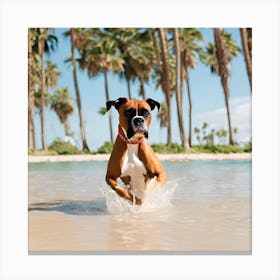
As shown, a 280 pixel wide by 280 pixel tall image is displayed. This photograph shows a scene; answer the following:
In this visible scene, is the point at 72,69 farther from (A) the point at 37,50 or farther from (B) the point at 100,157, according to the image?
(B) the point at 100,157

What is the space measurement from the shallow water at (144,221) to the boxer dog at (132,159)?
129 mm

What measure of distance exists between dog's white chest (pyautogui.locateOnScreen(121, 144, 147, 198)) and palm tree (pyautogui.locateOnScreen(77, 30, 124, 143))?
8.99m

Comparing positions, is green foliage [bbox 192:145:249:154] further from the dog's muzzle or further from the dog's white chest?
the dog's muzzle

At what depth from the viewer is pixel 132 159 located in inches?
149

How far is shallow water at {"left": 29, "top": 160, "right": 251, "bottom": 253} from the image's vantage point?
329 centimetres

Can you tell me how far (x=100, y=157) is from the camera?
8.21 meters

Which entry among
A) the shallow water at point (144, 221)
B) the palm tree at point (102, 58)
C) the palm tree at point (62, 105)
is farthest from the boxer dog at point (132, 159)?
the palm tree at point (102, 58)

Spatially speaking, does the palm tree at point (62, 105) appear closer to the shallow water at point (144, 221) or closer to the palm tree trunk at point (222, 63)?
the palm tree trunk at point (222, 63)

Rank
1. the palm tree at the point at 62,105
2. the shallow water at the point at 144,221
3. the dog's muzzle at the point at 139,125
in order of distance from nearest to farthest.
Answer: the shallow water at the point at 144,221 < the dog's muzzle at the point at 139,125 < the palm tree at the point at 62,105

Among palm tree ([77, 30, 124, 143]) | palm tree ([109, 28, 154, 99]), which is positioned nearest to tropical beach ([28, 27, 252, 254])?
palm tree ([77, 30, 124, 143])

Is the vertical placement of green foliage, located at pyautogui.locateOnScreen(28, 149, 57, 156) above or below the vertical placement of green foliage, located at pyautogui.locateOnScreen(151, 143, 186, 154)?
above

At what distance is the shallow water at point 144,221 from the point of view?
3285mm
